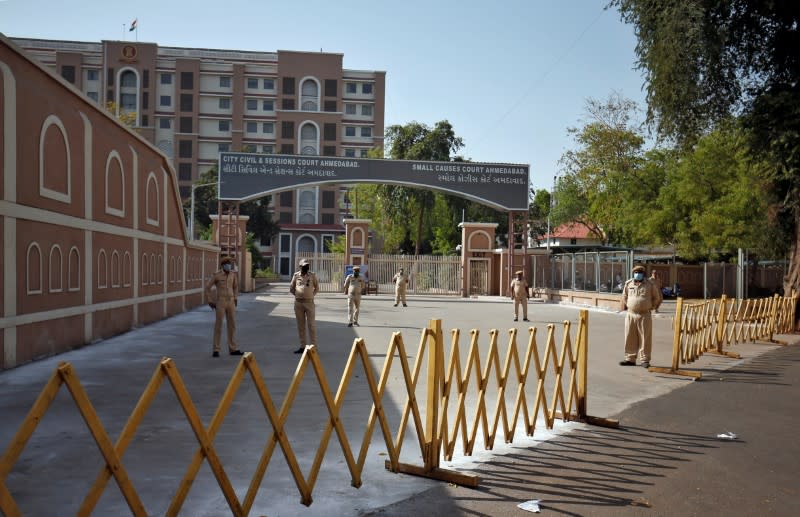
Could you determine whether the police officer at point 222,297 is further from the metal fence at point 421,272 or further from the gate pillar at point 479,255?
the gate pillar at point 479,255

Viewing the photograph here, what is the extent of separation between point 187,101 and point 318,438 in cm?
7836

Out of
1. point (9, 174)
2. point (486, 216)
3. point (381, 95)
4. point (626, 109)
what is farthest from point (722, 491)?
point (381, 95)

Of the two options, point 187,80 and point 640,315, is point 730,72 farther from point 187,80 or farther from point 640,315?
point 187,80

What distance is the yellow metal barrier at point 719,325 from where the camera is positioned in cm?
1275

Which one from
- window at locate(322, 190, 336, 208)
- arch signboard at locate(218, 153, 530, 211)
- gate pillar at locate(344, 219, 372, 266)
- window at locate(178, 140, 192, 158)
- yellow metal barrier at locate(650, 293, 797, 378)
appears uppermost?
window at locate(178, 140, 192, 158)

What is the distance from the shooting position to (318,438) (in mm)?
7242

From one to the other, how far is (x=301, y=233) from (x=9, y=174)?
65.1m

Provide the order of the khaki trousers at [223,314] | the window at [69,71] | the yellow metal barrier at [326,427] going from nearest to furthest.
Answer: the yellow metal barrier at [326,427], the khaki trousers at [223,314], the window at [69,71]

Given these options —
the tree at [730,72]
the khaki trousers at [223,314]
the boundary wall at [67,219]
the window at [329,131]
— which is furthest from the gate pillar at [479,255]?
the window at [329,131]

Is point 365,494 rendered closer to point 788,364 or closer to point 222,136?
point 788,364

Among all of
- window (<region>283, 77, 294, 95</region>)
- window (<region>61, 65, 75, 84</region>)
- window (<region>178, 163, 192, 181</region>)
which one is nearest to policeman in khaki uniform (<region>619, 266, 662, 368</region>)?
window (<region>283, 77, 294, 95</region>)

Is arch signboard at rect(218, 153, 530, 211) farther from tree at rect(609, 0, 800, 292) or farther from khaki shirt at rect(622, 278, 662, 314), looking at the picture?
khaki shirt at rect(622, 278, 662, 314)

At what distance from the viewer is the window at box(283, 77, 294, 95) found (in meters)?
80.6

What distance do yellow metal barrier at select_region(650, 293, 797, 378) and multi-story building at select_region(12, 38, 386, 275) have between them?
6002cm
